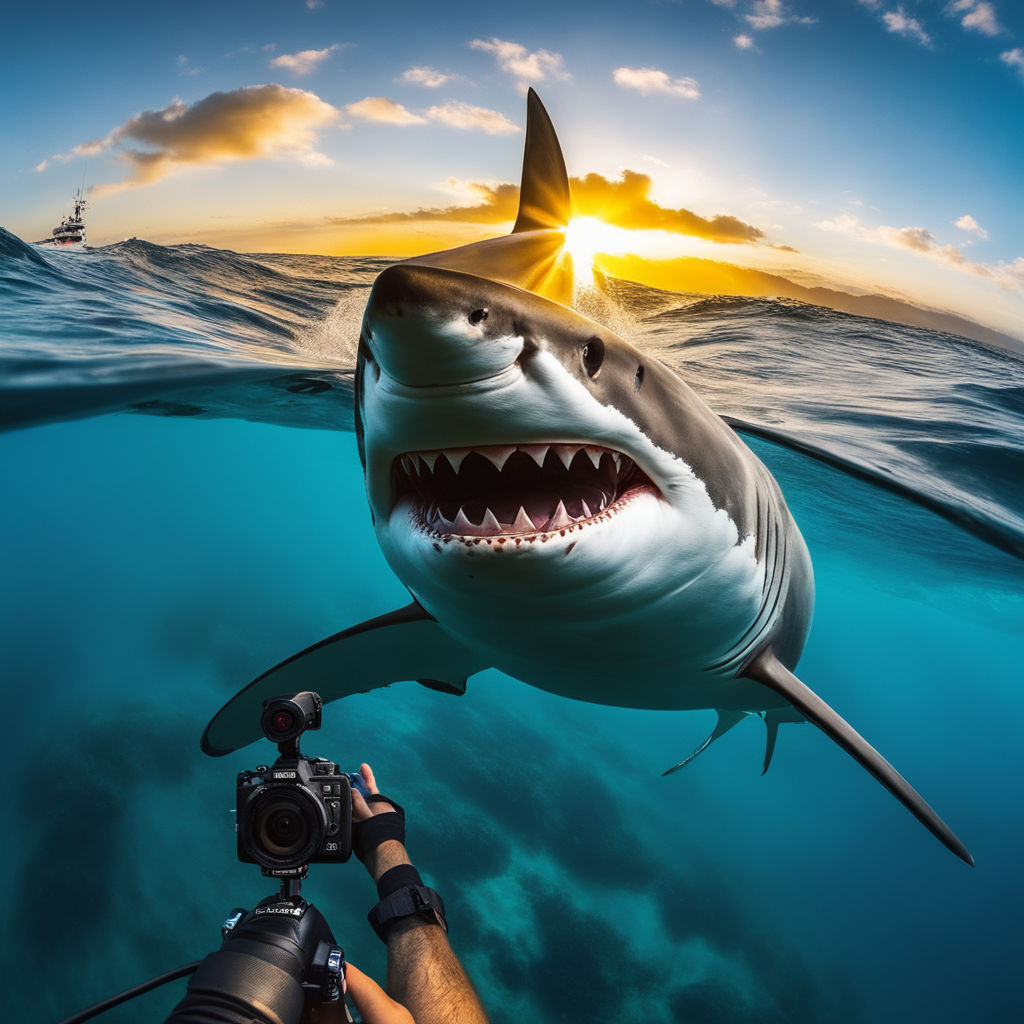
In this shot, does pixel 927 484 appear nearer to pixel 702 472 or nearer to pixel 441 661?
pixel 441 661

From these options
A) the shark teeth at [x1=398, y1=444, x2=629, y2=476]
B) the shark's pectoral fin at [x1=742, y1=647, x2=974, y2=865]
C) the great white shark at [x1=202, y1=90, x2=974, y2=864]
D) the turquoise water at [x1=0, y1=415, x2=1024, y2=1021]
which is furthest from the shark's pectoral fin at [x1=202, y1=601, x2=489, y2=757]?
the turquoise water at [x1=0, y1=415, x2=1024, y2=1021]

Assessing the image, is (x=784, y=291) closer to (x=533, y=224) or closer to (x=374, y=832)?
(x=533, y=224)

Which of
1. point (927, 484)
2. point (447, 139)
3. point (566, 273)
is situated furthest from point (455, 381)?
point (927, 484)

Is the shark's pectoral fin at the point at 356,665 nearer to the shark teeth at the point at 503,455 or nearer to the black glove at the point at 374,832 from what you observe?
the black glove at the point at 374,832

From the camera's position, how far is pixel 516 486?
1.59 m

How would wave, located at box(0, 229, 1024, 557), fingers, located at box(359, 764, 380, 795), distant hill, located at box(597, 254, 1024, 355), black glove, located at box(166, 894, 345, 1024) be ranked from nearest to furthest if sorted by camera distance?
1. black glove, located at box(166, 894, 345, 1024)
2. fingers, located at box(359, 764, 380, 795)
3. wave, located at box(0, 229, 1024, 557)
4. distant hill, located at box(597, 254, 1024, 355)

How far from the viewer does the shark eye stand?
4.78 ft

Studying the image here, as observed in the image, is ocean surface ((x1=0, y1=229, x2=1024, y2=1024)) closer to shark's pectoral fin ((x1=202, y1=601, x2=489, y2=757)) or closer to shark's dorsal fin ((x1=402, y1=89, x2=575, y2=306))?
shark's dorsal fin ((x1=402, y1=89, x2=575, y2=306))

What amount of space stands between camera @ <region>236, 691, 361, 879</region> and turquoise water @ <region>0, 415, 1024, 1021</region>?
7.17 meters

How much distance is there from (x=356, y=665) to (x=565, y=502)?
2082 millimetres

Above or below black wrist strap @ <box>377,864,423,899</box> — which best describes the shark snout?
above

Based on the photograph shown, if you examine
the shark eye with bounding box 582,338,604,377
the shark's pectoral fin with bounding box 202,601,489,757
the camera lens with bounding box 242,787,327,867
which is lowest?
the shark's pectoral fin with bounding box 202,601,489,757

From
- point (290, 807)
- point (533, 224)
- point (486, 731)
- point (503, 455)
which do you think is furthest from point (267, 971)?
point (486, 731)

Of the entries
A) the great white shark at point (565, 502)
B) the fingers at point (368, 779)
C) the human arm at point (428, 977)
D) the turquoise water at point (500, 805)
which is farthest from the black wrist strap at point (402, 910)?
the turquoise water at point (500, 805)
